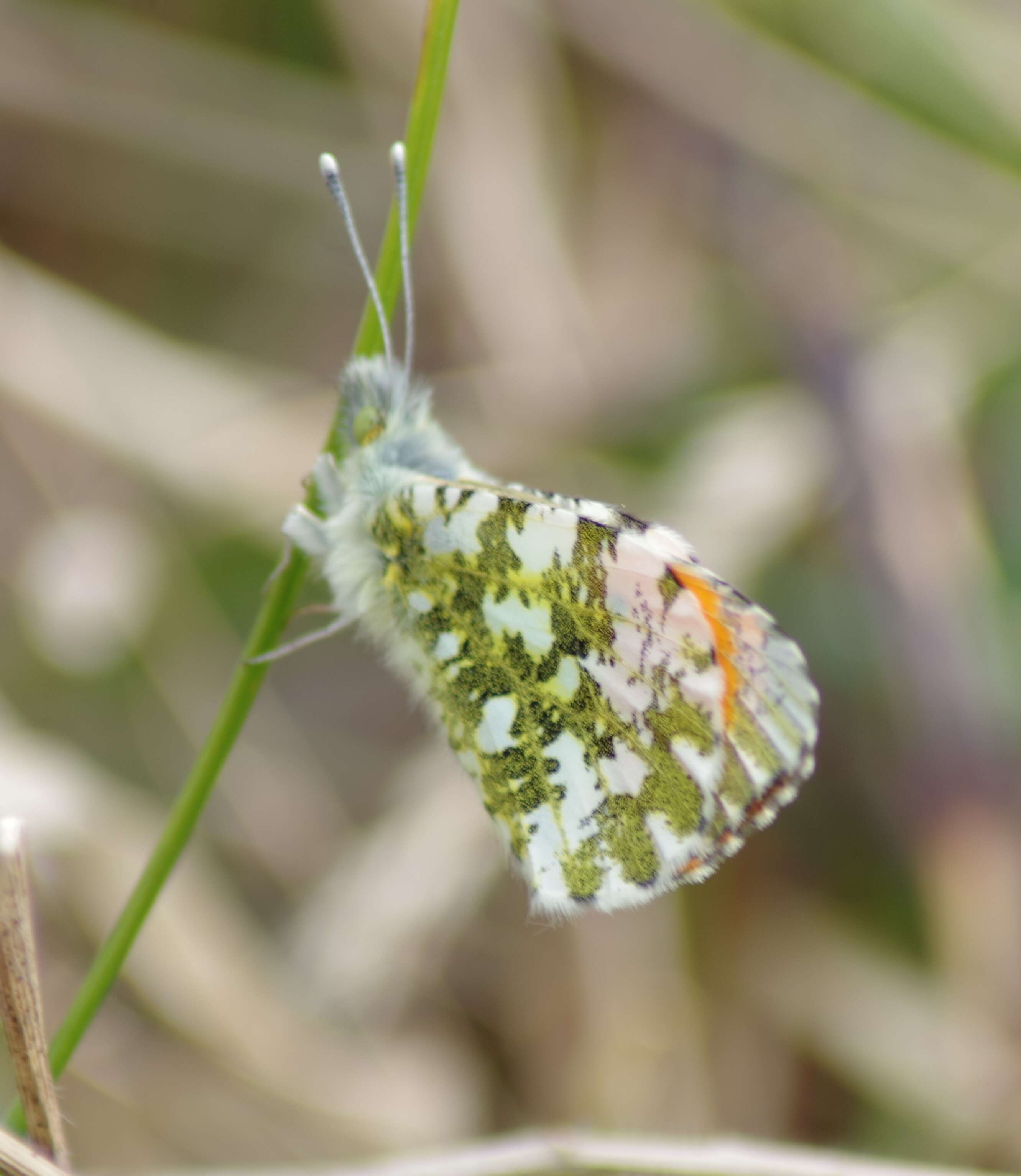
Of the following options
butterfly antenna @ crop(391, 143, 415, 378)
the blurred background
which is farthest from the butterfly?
the blurred background

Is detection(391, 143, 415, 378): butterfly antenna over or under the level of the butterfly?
over

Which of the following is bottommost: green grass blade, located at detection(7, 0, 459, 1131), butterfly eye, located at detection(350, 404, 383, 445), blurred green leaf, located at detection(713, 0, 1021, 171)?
green grass blade, located at detection(7, 0, 459, 1131)

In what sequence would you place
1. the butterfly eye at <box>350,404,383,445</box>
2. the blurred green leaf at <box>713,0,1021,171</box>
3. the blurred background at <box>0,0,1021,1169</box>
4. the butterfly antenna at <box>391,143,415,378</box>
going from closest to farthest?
the butterfly antenna at <box>391,143,415,378</box>, the butterfly eye at <box>350,404,383,445</box>, the blurred background at <box>0,0,1021,1169</box>, the blurred green leaf at <box>713,0,1021,171</box>

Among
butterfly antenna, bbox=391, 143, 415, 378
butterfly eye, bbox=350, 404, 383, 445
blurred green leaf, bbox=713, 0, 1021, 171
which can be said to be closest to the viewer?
butterfly antenna, bbox=391, 143, 415, 378

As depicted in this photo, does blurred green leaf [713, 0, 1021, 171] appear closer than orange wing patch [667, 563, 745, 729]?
No

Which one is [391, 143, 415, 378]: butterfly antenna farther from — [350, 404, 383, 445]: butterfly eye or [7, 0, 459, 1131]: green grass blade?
[350, 404, 383, 445]: butterfly eye

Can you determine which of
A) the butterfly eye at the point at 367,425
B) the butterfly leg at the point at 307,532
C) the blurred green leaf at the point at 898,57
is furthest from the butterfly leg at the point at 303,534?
the blurred green leaf at the point at 898,57

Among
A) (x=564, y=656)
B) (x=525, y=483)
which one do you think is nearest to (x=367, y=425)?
(x=564, y=656)
